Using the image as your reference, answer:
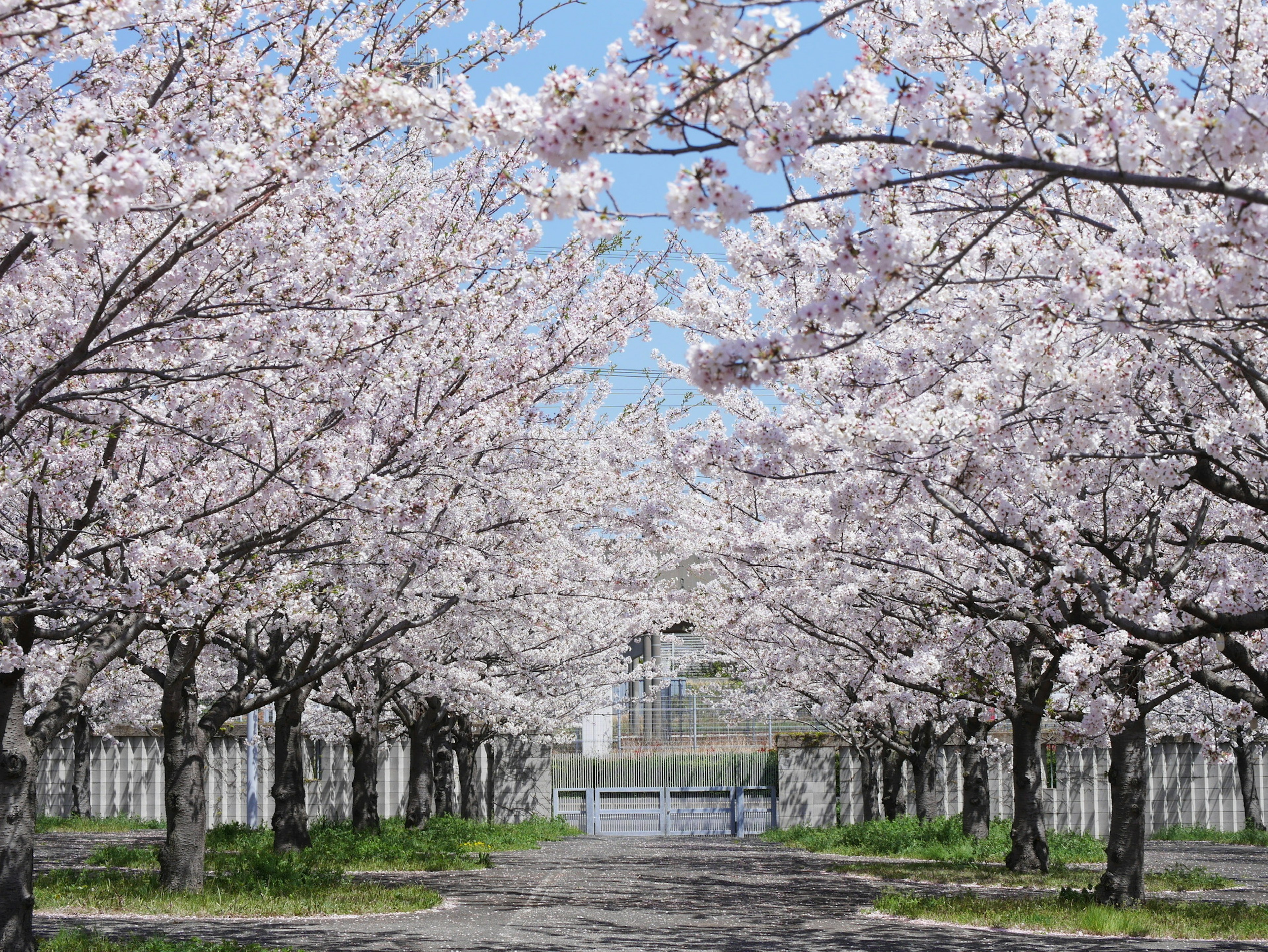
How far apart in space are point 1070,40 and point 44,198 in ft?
21.3

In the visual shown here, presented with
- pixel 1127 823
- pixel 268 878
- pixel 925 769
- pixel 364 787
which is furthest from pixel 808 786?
pixel 268 878

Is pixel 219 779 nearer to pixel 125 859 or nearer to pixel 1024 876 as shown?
pixel 125 859

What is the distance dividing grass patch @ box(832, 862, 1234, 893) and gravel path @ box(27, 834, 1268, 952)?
580 mm

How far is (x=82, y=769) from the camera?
3481 centimetres

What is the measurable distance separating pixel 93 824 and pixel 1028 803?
26.6m

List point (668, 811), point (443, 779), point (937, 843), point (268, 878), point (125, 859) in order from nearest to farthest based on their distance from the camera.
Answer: point (268, 878) < point (125, 859) < point (937, 843) < point (443, 779) < point (668, 811)

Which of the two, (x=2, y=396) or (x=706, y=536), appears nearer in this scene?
(x=2, y=396)

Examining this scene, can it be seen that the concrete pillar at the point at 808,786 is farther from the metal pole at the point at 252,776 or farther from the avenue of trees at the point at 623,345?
the avenue of trees at the point at 623,345

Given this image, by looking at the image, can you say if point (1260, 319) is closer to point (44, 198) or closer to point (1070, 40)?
point (1070, 40)

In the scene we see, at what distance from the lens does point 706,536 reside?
1343 centimetres

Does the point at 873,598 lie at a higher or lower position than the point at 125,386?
lower

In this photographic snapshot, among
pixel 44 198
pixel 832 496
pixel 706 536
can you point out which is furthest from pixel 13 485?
pixel 706 536

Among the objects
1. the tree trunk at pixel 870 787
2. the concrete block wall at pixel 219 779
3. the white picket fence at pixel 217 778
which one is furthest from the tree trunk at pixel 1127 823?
the white picket fence at pixel 217 778

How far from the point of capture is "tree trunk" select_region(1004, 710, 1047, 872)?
55.2 feet
